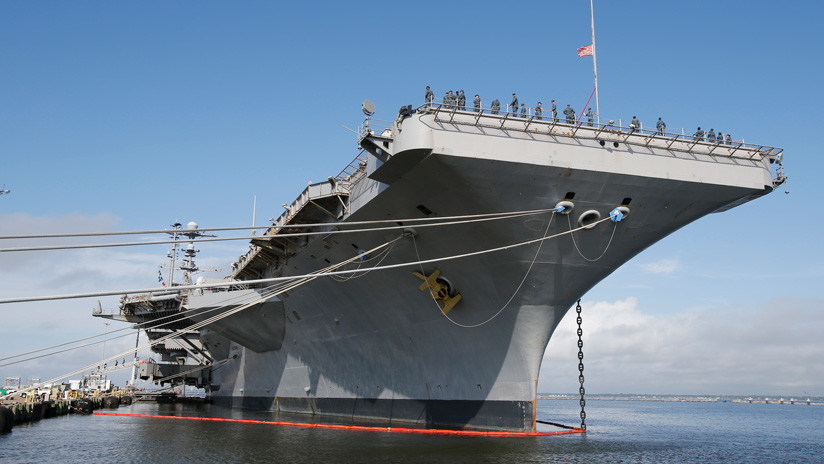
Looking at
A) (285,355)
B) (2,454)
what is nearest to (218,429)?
(285,355)

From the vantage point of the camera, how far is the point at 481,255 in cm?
1262

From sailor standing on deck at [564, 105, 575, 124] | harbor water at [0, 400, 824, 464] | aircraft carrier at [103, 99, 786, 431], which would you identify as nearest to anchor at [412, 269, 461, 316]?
aircraft carrier at [103, 99, 786, 431]

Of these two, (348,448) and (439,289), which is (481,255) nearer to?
(439,289)

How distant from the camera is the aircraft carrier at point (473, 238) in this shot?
10781 mm

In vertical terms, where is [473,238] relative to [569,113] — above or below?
below

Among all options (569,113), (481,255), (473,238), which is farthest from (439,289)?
(569,113)

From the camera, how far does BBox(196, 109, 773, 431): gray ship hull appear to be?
10781 mm

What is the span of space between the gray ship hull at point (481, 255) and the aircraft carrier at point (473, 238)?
33 millimetres

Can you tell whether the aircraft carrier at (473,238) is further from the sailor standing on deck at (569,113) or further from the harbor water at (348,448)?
the harbor water at (348,448)

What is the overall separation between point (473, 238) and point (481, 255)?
481 mm

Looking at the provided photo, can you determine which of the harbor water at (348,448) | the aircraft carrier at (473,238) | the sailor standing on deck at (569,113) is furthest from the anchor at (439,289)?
the sailor standing on deck at (569,113)

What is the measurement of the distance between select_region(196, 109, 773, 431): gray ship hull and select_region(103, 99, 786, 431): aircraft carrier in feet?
0.11

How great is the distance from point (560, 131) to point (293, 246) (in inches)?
347

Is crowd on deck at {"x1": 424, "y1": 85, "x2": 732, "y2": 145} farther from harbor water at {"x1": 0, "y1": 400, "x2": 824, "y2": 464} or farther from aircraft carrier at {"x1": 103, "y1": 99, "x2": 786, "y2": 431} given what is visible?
harbor water at {"x1": 0, "y1": 400, "x2": 824, "y2": 464}
